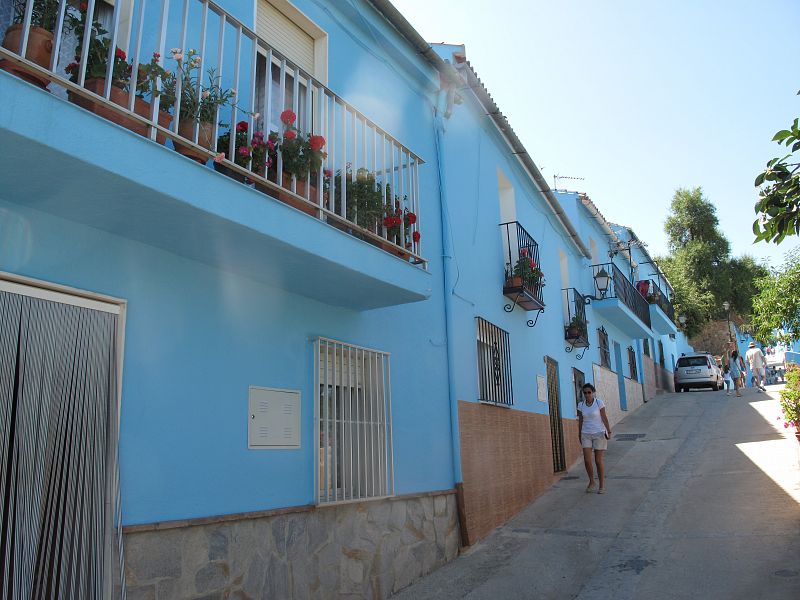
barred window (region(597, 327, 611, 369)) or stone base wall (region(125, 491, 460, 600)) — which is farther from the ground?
barred window (region(597, 327, 611, 369))

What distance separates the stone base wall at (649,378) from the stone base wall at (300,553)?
16527 mm

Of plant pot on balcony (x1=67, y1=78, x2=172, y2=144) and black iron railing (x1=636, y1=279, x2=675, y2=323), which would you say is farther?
black iron railing (x1=636, y1=279, x2=675, y2=323)

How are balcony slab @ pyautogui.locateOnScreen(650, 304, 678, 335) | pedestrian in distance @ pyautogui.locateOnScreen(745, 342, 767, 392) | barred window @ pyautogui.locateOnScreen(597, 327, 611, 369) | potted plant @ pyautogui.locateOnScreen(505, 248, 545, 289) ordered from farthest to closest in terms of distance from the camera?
balcony slab @ pyautogui.locateOnScreen(650, 304, 678, 335), pedestrian in distance @ pyautogui.locateOnScreen(745, 342, 767, 392), barred window @ pyautogui.locateOnScreen(597, 327, 611, 369), potted plant @ pyautogui.locateOnScreen(505, 248, 545, 289)

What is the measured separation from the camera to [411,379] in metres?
6.99

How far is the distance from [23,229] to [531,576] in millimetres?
5395

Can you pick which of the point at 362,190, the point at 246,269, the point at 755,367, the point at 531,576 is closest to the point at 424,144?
the point at 362,190

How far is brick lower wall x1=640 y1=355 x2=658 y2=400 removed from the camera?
21.9 m

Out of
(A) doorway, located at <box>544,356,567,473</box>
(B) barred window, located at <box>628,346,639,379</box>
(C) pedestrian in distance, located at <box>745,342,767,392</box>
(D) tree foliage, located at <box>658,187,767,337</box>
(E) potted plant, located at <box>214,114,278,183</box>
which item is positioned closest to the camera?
(E) potted plant, located at <box>214,114,278,183</box>

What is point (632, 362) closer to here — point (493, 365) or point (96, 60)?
point (493, 365)

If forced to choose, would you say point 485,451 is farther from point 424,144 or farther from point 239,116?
point 239,116

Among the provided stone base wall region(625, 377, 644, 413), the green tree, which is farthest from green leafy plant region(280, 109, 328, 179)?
stone base wall region(625, 377, 644, 413)

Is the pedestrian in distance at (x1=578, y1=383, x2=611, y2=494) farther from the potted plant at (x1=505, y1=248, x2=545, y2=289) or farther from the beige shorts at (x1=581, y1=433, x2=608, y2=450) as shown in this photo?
the potted plant at (x1=505, y1=248, x2=545, y2=289)

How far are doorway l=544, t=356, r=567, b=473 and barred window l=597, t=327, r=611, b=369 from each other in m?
4.36

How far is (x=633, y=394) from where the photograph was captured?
19266mm
